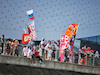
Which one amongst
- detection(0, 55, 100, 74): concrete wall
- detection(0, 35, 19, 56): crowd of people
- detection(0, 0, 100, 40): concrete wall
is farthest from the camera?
detection(0, 0, 100, 40): concrete wall

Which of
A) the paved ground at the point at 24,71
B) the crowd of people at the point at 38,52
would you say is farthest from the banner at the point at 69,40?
the paved ground at the point at 24,71

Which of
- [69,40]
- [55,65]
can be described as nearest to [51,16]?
[69,40]

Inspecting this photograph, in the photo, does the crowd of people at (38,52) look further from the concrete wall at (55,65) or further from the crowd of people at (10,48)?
the crowd of people at (10,48)

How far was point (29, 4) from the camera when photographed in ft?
99.1

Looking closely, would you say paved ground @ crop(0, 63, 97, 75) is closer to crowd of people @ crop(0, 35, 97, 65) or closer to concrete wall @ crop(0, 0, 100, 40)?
crowd of people @ crop(0, 35, 97, 65)

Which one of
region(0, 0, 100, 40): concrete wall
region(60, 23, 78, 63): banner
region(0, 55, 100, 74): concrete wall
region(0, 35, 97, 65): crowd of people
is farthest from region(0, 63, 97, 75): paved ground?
region(0, 0, 100, 40): concrete wall

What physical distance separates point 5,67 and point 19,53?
1.34 metres

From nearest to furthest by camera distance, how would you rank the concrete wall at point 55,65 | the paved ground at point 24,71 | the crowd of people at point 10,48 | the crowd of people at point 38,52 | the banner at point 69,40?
the paved ground at point 24,71 → the concrete wall at point 55,65 → the crowd of people at point 10,48 → the crowd of people at point 38,52 → the banner at point 69,40

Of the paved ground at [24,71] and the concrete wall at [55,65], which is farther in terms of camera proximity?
the concrete wall at [55,65]

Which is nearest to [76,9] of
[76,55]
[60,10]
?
[60,10]

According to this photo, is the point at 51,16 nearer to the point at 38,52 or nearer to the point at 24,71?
the point at 38,52

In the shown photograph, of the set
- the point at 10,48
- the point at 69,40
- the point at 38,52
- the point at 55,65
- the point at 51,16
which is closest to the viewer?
the point at 10,48

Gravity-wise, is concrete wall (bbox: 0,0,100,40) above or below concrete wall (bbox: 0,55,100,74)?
above

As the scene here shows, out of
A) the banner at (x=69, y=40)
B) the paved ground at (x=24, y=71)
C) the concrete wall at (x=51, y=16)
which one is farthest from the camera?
the concrete wall at (x=51, y=16)
